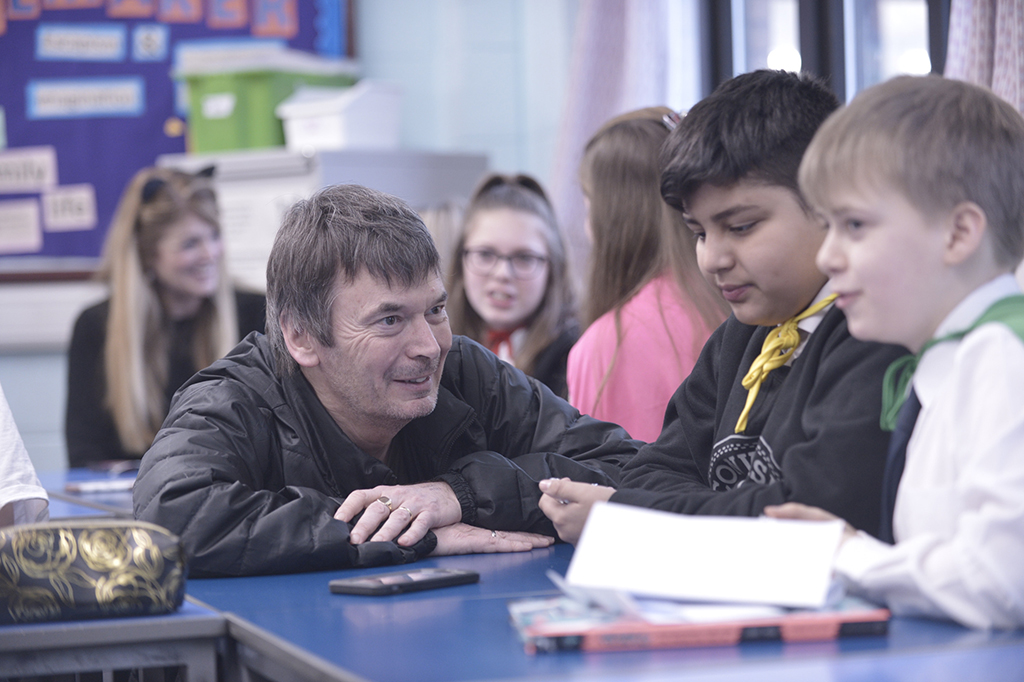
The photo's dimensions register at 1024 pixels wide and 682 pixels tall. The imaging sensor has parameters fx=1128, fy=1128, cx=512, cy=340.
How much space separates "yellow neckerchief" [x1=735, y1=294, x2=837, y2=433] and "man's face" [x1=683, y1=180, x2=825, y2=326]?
19 mm

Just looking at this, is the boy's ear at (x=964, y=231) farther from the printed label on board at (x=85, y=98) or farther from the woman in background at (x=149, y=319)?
the printed label on board at (x=85, y=98)

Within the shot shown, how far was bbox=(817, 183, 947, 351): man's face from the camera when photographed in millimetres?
1099

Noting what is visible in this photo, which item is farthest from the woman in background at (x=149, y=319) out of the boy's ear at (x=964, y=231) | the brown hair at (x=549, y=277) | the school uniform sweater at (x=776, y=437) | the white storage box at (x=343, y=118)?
the boy's ear at (x=964, y=231)

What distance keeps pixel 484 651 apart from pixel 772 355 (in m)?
0.64

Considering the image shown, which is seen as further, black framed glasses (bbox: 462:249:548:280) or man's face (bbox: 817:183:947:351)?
black framed glasses (bbox: 462:249:548:280)

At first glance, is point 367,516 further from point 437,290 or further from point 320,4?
point 320,4

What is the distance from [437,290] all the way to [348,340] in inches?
6.0

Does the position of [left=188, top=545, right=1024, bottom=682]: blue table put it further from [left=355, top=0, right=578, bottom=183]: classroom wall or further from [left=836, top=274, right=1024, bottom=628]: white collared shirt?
[left=355, top=0, right=578, bottom=183]: classroom wall

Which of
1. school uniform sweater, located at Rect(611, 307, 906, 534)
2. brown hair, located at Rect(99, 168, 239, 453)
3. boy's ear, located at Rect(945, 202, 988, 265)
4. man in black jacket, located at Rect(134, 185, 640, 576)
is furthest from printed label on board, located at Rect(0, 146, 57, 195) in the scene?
boy's ear, located at Rect(945, 202, 988, 265)

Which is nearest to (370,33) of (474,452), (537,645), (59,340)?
(59,340)

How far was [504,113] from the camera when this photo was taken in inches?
190

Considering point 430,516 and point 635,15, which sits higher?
point 635,15

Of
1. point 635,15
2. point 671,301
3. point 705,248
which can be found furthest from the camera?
point 635,15

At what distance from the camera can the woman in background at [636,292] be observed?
228 cm
